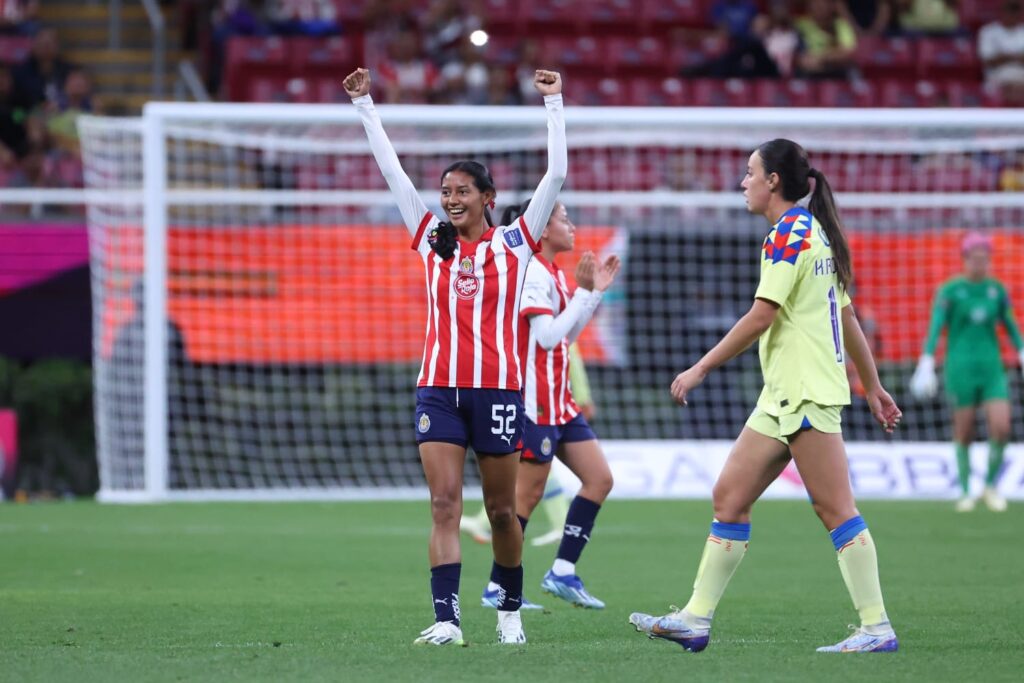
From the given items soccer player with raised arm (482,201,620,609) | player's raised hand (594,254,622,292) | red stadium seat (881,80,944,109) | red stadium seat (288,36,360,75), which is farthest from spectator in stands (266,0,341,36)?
player's raised hand (594,254,622,292)

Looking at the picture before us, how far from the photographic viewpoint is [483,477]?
685 cm

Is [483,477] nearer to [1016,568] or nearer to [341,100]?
[1016,568]

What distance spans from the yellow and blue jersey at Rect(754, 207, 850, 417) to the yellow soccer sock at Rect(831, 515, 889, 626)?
0.53 meters

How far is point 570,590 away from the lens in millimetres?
8648

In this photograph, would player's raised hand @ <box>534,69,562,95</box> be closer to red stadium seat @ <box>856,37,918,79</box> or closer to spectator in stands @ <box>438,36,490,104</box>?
spectator in stands @ <box>438,36,490,104</box>

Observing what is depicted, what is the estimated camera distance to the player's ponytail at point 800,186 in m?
6.78

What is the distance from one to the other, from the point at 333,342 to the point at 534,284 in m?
8.61

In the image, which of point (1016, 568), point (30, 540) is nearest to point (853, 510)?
point (1016, 568)

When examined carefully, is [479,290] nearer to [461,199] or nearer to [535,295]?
[461,199]

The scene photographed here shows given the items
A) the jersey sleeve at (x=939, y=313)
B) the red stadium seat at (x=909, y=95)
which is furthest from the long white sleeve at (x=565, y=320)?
the red stadium seat at (x=909, y=95)

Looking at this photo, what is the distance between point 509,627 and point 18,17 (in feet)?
55.6

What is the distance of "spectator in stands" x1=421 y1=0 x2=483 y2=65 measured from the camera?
20250 millimetres

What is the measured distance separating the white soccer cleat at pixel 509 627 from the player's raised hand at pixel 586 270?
168 cm

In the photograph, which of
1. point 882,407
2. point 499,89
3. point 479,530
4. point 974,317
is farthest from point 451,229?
point 499,89
